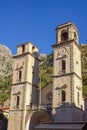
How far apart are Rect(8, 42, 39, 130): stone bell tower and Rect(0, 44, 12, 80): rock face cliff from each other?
49.4 m

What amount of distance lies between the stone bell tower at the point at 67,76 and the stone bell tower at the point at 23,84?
5572 millimetres

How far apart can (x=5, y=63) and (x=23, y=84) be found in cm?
5758

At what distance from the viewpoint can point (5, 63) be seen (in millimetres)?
91562

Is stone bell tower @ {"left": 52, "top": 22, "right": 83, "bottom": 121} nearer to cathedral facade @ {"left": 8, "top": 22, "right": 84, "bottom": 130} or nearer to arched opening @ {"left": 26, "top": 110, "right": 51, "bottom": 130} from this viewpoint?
cathedral facade @ {"left": 8, "top": 22, "right": 84, "bottom": 130}

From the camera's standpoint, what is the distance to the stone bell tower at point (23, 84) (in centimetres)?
3356

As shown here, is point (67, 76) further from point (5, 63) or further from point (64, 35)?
point (5, 63)

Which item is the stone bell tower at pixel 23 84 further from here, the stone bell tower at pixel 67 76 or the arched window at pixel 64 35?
the arched window at pixel 64 35

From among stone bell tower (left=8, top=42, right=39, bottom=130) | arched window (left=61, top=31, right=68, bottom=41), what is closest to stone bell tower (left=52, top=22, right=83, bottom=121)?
arched window (left=61, top=31, right=68, bottom=41)

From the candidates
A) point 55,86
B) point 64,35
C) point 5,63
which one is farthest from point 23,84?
point 5,63

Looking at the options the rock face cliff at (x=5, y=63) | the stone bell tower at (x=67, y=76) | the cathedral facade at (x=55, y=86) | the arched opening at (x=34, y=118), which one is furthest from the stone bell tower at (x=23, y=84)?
the rock face cliff at (x=5, y=63)

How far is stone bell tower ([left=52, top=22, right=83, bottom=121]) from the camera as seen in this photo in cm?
2881

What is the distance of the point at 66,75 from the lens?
1222 inches

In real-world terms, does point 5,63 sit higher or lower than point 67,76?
higher

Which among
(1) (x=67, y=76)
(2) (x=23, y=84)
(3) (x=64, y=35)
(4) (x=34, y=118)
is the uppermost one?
(3) (x=64, y=35)
